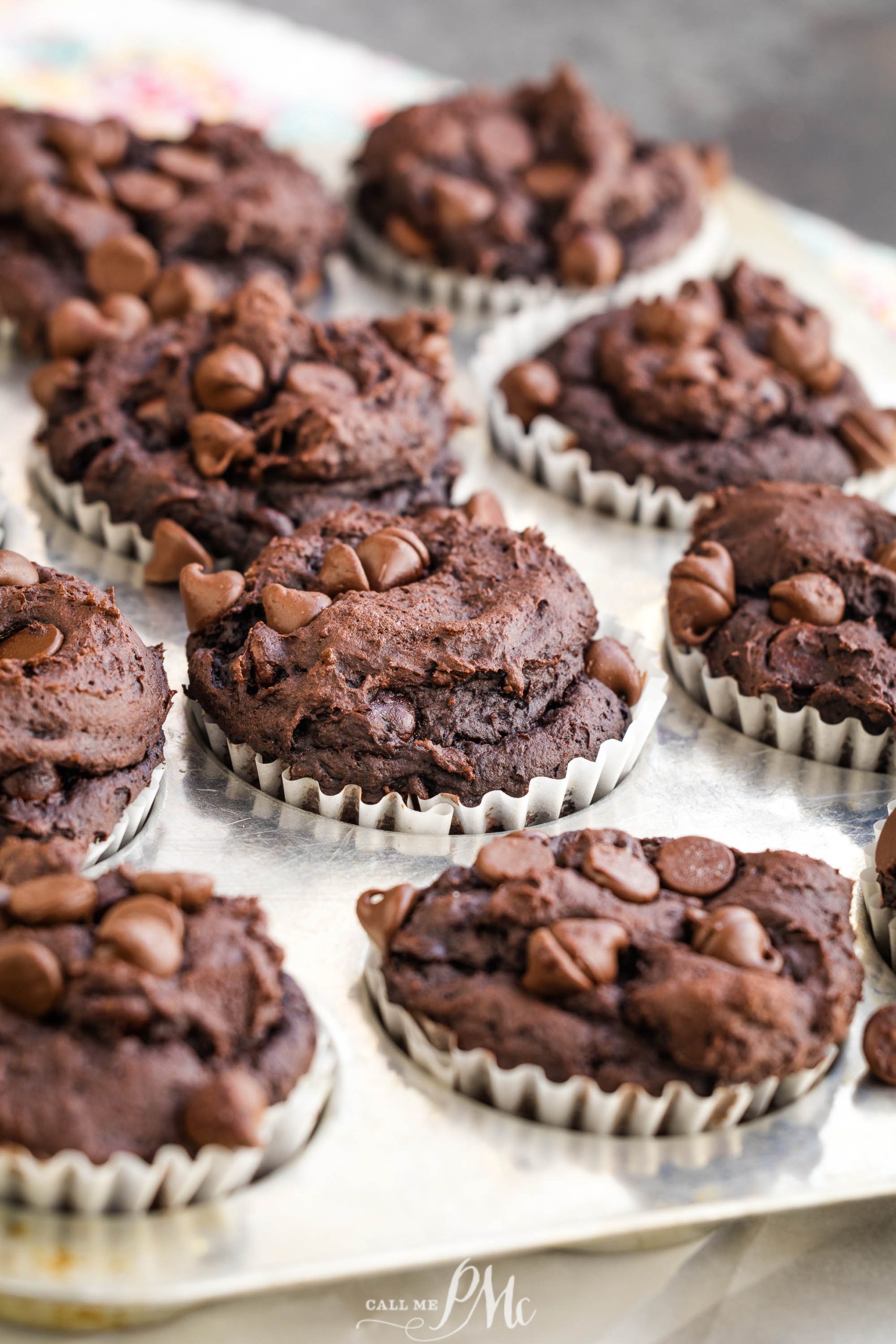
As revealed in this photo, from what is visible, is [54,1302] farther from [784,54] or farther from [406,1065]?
[784,54]

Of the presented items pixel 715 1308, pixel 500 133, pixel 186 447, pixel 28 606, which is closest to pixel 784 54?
pixel 500 133

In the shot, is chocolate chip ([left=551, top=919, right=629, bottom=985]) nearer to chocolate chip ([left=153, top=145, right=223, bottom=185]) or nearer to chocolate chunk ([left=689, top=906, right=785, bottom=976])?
chocolate chunk ([left=689, top=906, right=785, bottom=976])

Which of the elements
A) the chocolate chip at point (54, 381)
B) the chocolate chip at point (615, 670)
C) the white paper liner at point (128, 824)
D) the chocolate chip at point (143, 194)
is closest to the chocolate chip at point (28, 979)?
the white paper liner at point (128, 824)

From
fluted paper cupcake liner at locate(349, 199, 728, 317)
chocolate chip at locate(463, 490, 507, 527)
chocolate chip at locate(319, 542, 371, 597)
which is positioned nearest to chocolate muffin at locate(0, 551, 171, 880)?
chocolate chip at locate(319, 542, 371, 597)

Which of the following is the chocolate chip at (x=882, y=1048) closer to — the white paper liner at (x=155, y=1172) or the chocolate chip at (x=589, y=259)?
the white paper liner at (x=155, y=1172)

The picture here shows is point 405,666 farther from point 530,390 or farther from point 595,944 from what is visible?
point 530,390

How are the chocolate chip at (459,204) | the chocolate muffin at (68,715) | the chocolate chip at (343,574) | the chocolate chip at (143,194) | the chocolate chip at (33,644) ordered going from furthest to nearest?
the chocolate chip at (459,204) < the chocolate chip at (143,194) < the chocolate chip at (343,574) < the chocolate chip at (33,644) < the chocolate muffin at (68,715)

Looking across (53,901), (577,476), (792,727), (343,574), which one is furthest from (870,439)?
(53,901)
